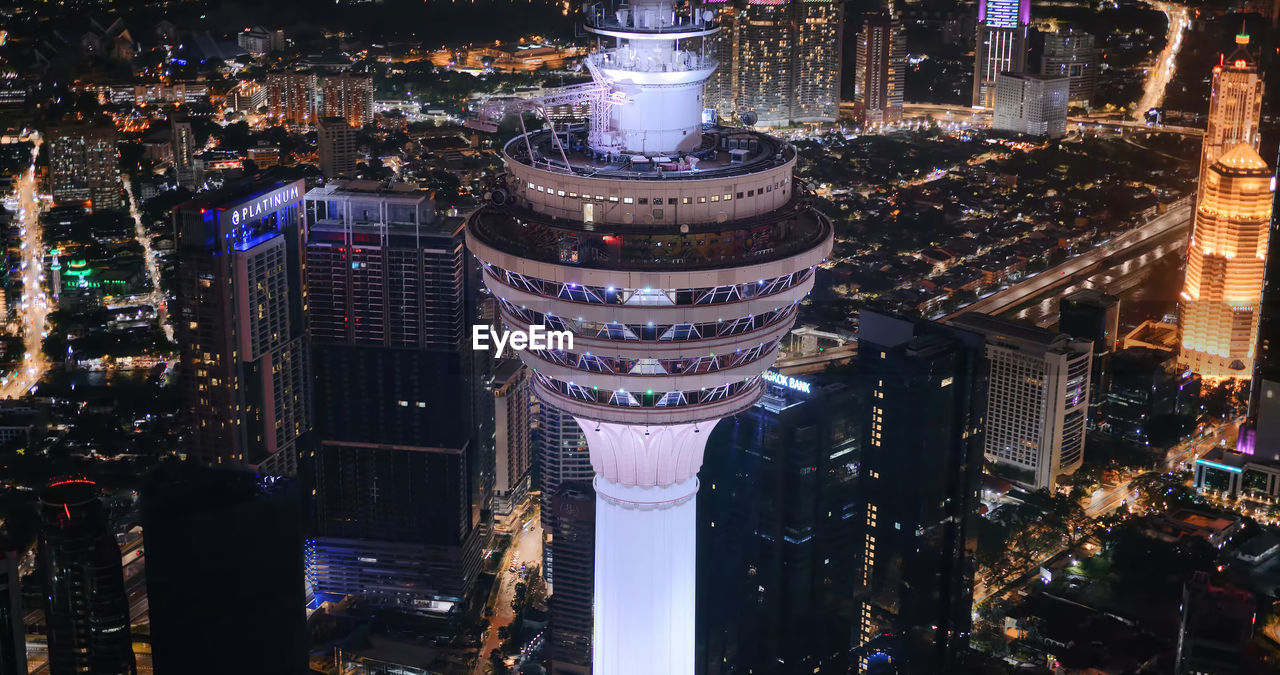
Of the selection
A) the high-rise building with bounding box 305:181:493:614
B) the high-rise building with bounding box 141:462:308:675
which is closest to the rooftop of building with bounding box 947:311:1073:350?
the high-rise building with bounding box 305:181:493:614

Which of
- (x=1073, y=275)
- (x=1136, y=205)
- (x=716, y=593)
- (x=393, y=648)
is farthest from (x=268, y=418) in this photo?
(x=1136, y=205)

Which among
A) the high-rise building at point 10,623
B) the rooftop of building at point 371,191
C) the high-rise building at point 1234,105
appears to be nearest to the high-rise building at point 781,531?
the rooftop of building at point 371,191

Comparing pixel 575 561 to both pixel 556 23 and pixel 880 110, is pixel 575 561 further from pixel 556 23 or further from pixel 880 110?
pixel 880 110

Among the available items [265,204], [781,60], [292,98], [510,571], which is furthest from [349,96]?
[265,204]

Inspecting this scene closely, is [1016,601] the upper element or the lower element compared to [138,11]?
lower

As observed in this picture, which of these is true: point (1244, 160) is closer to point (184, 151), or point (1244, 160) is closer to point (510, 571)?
point (510, 571)

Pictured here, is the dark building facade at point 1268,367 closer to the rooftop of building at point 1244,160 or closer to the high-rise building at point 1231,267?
the high-rise building at point 1231,267

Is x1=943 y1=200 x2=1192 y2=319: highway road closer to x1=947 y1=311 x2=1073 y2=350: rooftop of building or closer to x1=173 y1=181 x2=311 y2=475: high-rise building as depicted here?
x1=947 y1=311 x2=1073 y2=350: rooftop of building
